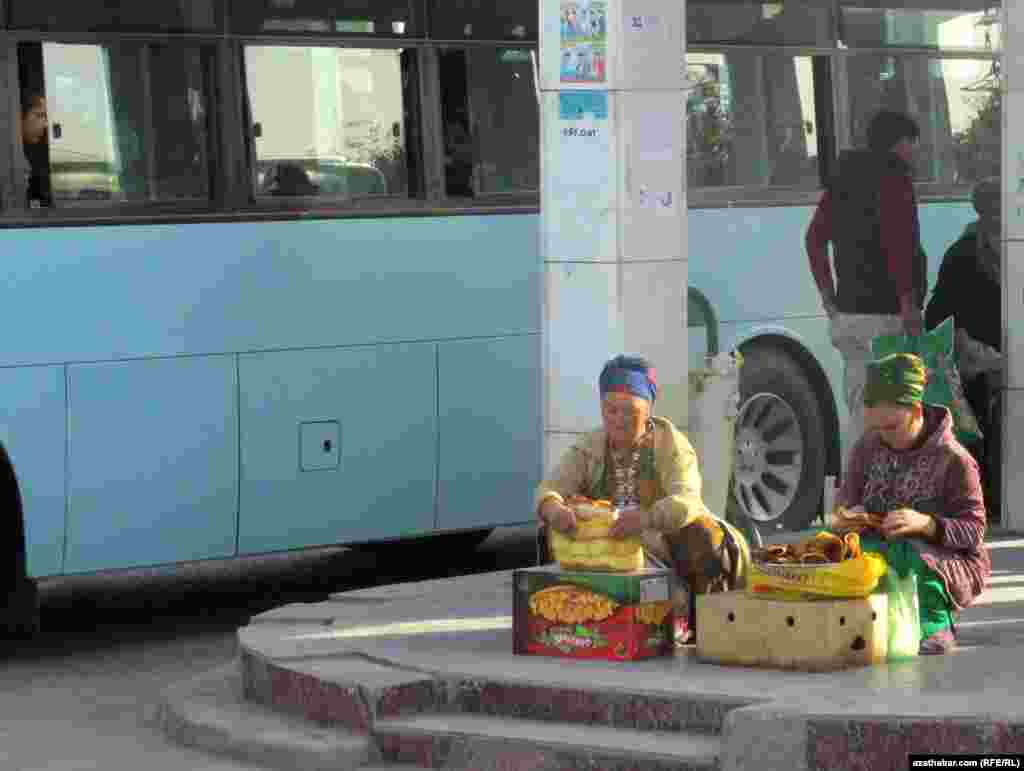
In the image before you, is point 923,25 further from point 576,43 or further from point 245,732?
point 245,732

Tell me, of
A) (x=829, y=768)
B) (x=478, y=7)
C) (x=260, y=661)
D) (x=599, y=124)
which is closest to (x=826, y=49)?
(x=478, y=7)

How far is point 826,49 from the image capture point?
13.9 meters

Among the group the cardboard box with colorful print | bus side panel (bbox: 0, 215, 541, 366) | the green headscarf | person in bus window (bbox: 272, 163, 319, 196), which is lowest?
the cardboard box with colorful print

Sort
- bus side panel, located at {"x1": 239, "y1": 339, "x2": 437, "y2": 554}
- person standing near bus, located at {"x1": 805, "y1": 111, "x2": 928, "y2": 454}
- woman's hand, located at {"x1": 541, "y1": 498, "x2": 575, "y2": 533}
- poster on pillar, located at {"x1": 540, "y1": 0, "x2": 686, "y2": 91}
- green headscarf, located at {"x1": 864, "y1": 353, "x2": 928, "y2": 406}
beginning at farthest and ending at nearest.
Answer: person standing near bus, located at {"x1": 805, "y1": 111, "x2": 928, "y2": 454}
bus side panel, located at {"x1": 239, "y1": 339, "x2": 437, "y2": 554}
poster on pillar, located at {"x1": 540, "y1": 0, "x2": 686, "y2": 91}
woman's hand, located at {"x1": 541, "y1": 498, "x2": 575, "y2": 533}
green headscarf, located at {"x1": 864, "y1": 353, "x2": 928, "y2": 406}

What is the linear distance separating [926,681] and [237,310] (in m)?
4.38

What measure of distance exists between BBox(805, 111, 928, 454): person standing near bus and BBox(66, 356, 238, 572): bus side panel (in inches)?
145

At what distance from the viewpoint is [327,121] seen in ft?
38.3

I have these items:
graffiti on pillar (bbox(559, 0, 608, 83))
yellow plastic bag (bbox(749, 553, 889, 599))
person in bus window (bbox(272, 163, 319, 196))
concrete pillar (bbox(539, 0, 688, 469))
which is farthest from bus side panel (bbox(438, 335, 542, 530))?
yellow plastic bag (bbox(749, 553, 889, 599))

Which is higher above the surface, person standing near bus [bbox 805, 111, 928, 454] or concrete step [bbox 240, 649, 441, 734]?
person standing near bus [bbox 805, 111, 928, 454]

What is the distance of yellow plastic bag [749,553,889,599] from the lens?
8.41m

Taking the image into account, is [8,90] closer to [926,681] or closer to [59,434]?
[59,434]

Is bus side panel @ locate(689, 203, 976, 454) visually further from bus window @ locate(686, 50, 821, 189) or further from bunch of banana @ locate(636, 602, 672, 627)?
bunch of banana @ locate(636, 602, 672, 627)

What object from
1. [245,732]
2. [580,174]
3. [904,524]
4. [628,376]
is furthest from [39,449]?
[904,524]

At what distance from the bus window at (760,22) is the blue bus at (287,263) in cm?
3
